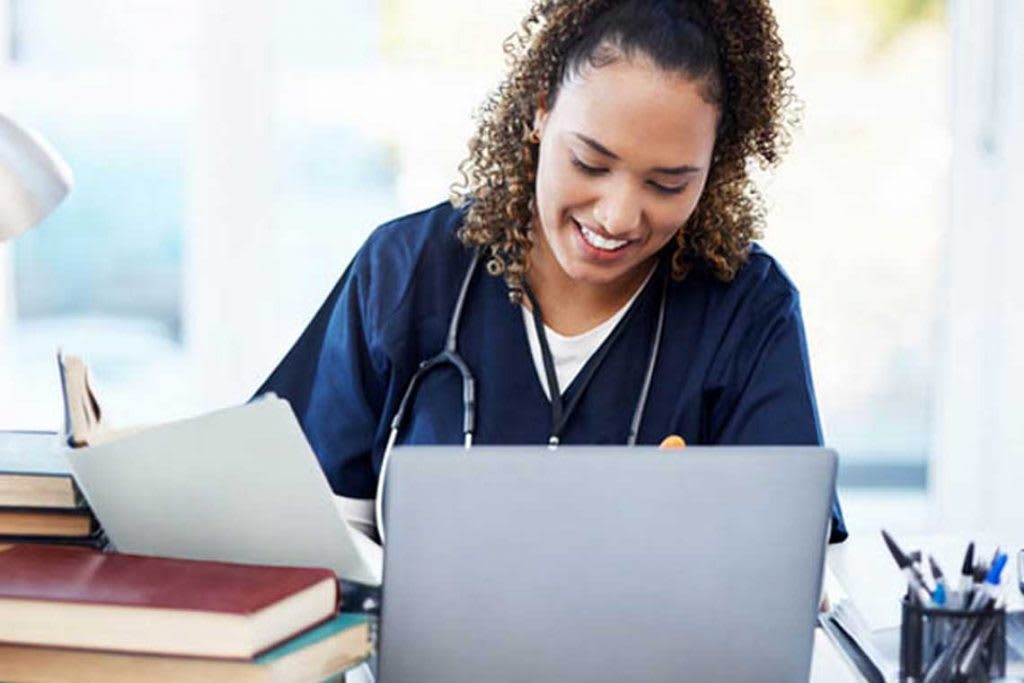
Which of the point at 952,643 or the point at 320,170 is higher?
the point at 320,170

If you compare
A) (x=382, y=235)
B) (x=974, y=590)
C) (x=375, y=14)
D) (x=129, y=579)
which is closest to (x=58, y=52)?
(x=375, y=14)

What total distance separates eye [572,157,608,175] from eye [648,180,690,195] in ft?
0.17

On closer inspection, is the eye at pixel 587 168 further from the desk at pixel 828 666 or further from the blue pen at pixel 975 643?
the blue pen at pixel 975 643

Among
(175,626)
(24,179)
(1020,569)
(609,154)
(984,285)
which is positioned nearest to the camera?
(175,626)

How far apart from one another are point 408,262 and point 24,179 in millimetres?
590

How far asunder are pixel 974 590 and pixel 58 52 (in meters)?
2.26

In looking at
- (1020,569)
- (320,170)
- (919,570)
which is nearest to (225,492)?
(919,570)

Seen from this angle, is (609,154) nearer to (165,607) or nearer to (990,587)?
(990,587)

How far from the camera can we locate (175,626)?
97 cm

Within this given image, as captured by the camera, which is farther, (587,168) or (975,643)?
(587,168)

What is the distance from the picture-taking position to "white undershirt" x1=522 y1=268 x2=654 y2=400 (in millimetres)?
1650

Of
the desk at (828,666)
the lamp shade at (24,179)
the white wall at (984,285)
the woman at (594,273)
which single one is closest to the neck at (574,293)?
the woman at (594,273)

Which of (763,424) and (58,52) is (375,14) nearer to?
(58,52)

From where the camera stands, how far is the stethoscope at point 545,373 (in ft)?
5.32
